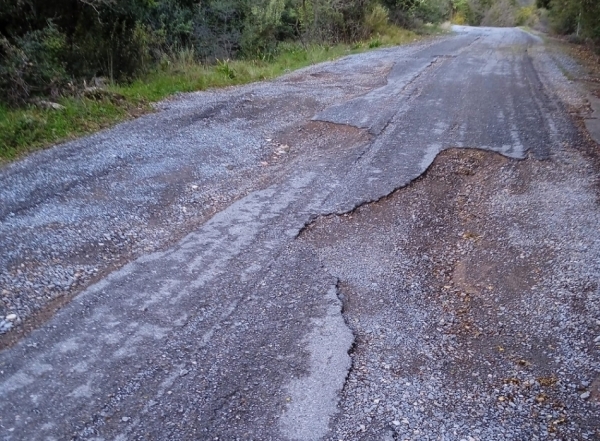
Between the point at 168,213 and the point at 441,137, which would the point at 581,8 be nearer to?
the point at 441,137

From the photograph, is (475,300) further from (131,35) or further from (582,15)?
(582,15)

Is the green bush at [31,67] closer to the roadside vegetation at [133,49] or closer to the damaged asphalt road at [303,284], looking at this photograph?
the roadside vegetation at [133,49]

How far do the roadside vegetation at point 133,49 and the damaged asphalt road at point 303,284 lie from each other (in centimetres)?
103

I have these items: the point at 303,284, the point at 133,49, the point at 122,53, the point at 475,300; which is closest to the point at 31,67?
the point at 122,53

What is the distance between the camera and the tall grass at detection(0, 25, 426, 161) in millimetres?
6539

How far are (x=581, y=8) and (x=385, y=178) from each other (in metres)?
16.0

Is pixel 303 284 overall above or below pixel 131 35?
below

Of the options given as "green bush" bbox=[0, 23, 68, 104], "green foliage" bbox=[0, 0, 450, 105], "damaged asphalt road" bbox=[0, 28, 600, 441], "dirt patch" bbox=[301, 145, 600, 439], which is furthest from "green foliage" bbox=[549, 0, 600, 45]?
"green bush" bbox=[0, 23, 68, 104]

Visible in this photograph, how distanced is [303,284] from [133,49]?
8.51m

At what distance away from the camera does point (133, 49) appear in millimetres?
10820

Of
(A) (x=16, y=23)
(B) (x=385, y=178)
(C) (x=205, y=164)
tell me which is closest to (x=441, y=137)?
(B) (x=385, y=178)

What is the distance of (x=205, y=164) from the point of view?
609 centimetres

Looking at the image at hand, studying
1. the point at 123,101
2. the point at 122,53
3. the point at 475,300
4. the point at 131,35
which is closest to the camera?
the point at 475,300

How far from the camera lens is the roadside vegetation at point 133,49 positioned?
7.56 meters
